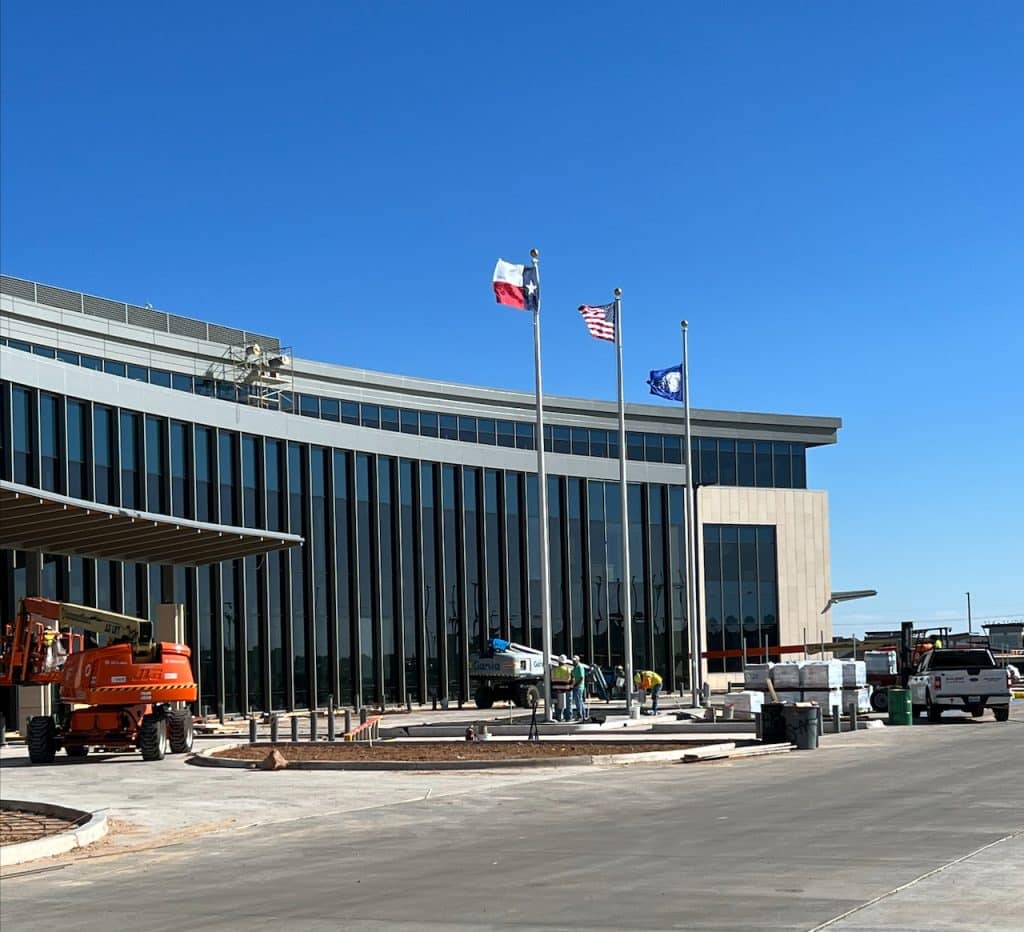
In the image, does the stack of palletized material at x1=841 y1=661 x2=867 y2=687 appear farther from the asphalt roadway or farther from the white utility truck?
the asphalt roadway

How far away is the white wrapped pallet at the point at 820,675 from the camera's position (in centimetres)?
3809

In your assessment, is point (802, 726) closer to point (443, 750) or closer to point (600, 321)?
point (443, 750)

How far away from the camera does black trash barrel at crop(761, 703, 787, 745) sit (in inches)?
1136

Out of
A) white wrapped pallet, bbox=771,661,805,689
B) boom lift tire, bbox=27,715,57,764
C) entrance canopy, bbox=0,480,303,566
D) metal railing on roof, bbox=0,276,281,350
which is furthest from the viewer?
metal railing on roof, bbox=0,276,281,350

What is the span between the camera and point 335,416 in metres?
63.9

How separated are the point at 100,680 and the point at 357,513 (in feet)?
80.3

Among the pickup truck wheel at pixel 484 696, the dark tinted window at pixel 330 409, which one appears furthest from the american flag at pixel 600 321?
the dark tinted window at pixel 330 409

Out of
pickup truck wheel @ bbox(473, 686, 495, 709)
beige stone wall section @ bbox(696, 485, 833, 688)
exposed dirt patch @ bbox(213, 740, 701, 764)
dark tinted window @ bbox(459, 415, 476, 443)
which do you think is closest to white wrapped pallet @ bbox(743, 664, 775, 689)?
exposed dirt patch @ bbox(213, 740, 701, 764)

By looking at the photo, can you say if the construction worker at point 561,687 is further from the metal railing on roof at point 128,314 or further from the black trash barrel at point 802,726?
the metal railing on roof at point 128,314

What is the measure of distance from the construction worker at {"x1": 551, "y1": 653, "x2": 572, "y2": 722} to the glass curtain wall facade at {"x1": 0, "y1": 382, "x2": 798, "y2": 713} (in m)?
3.41

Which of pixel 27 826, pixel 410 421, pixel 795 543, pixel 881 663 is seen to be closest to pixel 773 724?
pixel 27 826

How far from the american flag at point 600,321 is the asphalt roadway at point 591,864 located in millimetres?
21560

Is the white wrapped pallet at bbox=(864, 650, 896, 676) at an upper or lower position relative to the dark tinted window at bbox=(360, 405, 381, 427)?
lower

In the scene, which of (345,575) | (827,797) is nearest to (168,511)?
(345,575)
